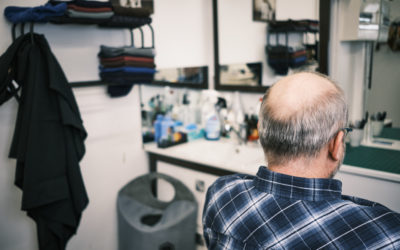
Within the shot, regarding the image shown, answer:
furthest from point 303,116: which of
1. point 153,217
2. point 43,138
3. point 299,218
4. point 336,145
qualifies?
point 153,217

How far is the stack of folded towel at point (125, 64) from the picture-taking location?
79.5 inches

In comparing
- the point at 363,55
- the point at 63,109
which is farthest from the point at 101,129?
the point at 363,55

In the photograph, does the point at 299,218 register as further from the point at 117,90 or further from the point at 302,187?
the point at 117,90

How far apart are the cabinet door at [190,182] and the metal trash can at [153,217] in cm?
6

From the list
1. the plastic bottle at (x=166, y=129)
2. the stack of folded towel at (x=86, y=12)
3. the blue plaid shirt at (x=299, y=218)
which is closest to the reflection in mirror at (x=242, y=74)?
the plastic bottle at (x=166, y=129)

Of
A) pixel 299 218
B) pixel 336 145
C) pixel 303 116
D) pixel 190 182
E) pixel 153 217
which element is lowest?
pixel 153 217

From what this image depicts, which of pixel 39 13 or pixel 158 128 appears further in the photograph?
pixel 158 128

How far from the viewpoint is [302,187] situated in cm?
87

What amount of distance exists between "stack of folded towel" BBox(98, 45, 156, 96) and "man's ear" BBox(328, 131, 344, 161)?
1.44 m

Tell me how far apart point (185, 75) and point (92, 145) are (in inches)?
47.0

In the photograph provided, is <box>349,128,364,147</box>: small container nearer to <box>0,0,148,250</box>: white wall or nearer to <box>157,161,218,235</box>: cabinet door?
<box>157,161,218,235</box>: cabinet door

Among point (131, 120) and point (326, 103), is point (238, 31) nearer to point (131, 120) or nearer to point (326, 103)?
point (131, 120)

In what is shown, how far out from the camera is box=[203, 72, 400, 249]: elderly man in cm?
81

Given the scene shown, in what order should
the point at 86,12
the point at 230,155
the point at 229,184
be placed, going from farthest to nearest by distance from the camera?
the point at 230,155 → the point at 86,12 → the point at 229,184
